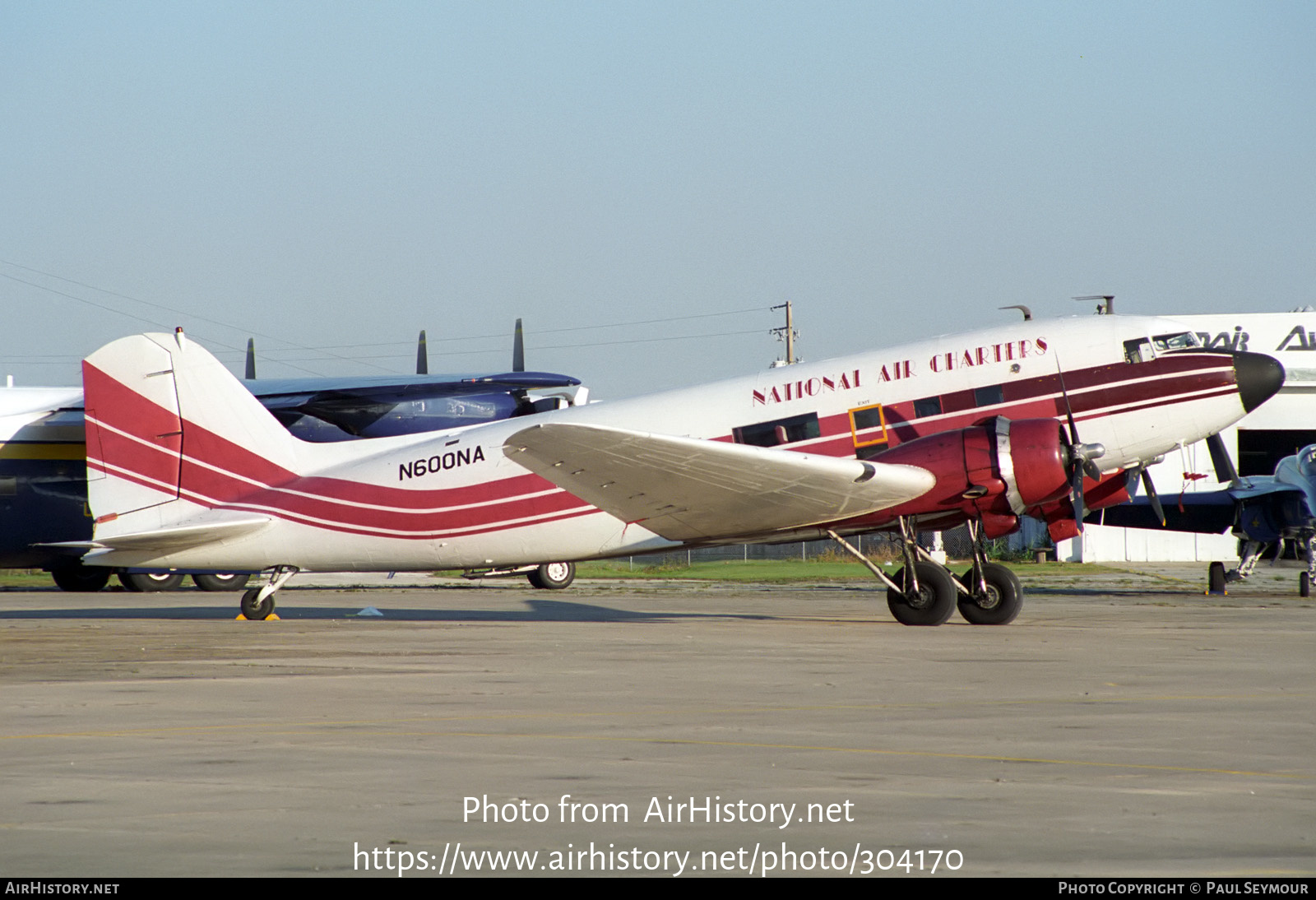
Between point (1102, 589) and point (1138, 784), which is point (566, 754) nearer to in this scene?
point (1138, 784)

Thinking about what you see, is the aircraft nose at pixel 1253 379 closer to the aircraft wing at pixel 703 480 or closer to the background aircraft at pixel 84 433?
the aircraft wing at pixel 703 480

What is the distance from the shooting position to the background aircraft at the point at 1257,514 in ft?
92.7

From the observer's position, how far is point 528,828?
18.3ft

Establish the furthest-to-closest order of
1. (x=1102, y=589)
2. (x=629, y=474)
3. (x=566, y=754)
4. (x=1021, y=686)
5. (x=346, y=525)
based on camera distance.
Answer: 1. (x=1102, y=589)
2. (x=346, y=525)
3. (x=629, y=474)
4. (x=1021, y=686)
5. (x=566, y=754)

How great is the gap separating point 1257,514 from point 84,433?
1055 inches

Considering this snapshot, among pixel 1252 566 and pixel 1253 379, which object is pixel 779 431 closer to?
pixel 1253 379

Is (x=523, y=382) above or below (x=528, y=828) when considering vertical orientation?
above

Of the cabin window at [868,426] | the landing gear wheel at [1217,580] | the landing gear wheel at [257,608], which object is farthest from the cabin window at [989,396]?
the landing gear wheel at [1217,580]

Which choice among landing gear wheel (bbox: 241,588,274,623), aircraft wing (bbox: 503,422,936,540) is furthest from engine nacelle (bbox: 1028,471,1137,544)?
landing gear wheel (bbox: 241,588,274,623)

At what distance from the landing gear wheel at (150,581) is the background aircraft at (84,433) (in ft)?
0.09

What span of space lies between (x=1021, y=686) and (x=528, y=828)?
6484 millimetres

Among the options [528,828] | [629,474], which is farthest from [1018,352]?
[528,828]

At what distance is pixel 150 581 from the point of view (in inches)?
1222

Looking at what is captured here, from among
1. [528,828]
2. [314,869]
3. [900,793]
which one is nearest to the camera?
[314,869]
